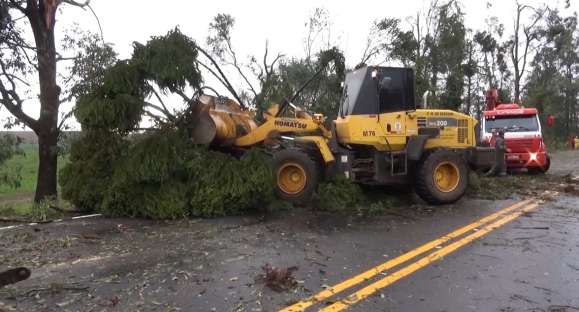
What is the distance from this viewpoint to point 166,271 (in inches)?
216

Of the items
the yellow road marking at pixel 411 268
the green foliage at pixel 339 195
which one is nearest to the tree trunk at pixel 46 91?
the green foliage at pixel 339 195

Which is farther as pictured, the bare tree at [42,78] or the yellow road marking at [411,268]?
the bare tree at [42,78]

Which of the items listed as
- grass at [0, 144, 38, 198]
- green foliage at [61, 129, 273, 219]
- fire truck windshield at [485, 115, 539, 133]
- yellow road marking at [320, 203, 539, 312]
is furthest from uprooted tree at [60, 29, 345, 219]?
grass at [0, 144, 38, 198]

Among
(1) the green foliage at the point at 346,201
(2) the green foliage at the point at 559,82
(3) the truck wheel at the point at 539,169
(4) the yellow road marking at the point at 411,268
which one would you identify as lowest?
(4) the yellow road marking at the point at 411,268

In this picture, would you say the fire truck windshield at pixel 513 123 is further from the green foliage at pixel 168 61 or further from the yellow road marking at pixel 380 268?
the green foliage at pixel 168 61

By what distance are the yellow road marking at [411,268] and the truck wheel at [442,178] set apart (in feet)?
5.48

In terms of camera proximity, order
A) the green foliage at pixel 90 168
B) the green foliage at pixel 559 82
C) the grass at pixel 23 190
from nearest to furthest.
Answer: the green foliage at pixel 90 168, the grass at pixel 23 190, the green foliage at pixel 559 82

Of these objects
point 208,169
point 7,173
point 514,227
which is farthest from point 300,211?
point 7,173

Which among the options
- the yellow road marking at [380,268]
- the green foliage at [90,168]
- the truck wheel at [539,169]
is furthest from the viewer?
the truck wheel at [539,169]

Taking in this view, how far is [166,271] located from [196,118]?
444cm

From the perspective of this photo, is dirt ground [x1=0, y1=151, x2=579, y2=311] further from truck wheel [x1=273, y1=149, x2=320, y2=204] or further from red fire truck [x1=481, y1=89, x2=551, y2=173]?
red fire truck [x1=481, y1=89, x2=551, y2=173]

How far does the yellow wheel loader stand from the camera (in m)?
9.61

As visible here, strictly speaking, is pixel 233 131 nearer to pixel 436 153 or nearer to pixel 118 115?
pixel 118 115

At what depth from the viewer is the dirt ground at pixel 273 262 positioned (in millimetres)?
4660
